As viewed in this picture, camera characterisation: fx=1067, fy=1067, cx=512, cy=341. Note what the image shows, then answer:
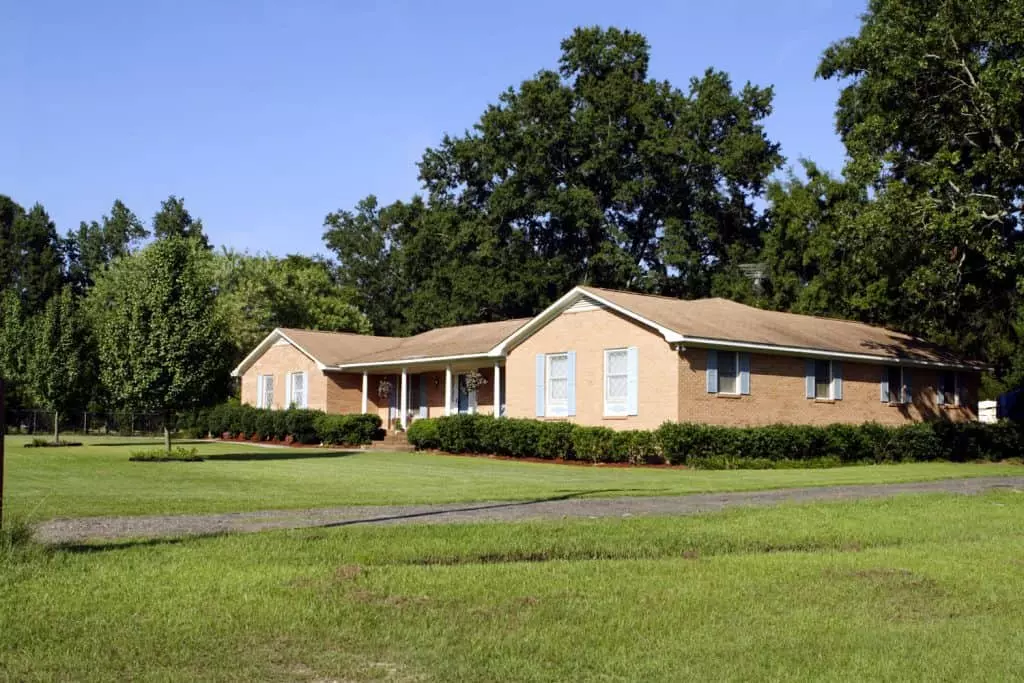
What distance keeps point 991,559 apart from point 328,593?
6069 mm

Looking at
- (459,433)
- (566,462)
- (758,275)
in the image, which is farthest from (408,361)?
(758,275)

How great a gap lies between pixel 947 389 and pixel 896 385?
3.25 m

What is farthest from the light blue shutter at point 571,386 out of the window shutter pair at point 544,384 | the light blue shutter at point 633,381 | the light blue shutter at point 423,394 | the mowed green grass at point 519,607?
the mowed green grass at point 519,607

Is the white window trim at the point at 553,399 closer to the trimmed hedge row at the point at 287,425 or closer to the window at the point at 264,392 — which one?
the trimmed hedge row at the point at 287,425

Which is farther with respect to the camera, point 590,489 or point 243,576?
point 590,489

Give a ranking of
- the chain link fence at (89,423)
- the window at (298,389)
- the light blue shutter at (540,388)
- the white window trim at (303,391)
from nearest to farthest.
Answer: the light blue shutter at (540,388), the white window trim at (303,391), the window at (298,389), the chain link fence at (89,423)

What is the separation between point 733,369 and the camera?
2934 centimetres

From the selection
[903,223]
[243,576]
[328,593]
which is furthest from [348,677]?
[903,223]

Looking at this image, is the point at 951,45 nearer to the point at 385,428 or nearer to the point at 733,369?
the point at 733,369

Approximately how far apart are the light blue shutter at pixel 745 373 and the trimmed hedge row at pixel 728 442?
1766 mm

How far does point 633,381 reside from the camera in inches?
1145

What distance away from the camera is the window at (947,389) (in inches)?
1415

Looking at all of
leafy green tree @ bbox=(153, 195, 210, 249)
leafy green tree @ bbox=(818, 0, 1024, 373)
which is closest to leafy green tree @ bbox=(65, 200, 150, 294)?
leafy green tree @ bbox=(153, 195, 210, 249)

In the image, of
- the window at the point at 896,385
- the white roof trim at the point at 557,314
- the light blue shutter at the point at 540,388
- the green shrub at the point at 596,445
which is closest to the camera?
the green shrub at the point at 596,445
